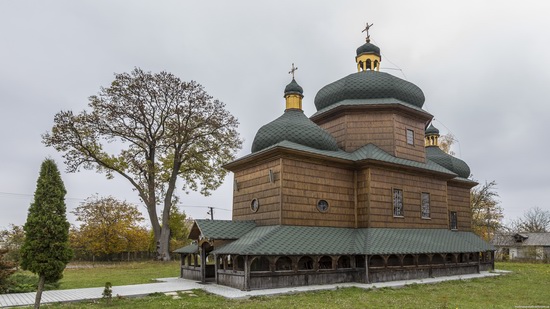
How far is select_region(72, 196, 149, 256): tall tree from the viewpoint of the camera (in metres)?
33.3

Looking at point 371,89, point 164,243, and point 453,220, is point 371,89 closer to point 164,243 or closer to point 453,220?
point 453,220

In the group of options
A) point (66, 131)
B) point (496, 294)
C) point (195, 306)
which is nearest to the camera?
point (195, 306)

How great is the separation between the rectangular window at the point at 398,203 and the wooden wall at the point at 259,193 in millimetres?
5627

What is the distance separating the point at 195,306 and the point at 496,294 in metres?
9.26

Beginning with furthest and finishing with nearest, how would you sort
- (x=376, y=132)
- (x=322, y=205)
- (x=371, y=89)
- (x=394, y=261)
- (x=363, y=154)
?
(x=371, y=89)
(x=376, y=132)
(x=363, y=154)
(x=394, y=261)
(x=322, y=205)

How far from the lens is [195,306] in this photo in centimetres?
1034

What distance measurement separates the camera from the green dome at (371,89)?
19469 mm

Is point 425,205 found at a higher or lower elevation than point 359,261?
higher

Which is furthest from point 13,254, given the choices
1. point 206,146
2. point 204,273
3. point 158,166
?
point 204,273

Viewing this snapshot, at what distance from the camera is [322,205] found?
16172mm

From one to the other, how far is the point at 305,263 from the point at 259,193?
3208 millimetres

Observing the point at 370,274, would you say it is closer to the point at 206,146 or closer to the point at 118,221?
the point at 206,146

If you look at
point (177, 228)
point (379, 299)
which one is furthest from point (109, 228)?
point (379, 299)

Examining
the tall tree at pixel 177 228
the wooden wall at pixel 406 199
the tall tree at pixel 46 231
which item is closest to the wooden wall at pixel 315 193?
the wooden wall at pixel 406 199
